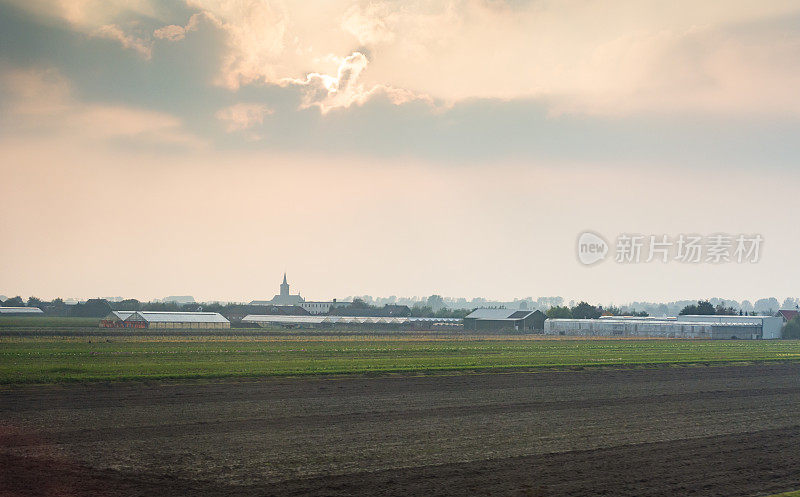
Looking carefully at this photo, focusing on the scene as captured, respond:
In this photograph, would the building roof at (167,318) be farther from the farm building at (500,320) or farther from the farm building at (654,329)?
the farm building at (654,329)

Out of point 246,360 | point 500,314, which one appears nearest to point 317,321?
point 500,314

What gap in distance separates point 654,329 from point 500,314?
37884 mm

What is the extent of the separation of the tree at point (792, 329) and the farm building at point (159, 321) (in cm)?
10306

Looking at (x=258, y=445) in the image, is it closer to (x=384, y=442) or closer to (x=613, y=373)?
(x=384, y=442)

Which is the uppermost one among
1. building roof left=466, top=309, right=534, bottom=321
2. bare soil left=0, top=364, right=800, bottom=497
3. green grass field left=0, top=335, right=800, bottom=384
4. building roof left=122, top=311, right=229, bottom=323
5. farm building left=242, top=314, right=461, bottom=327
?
building roof left=466, top=309, right=534, bottom=321

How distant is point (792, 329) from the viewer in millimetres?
140625

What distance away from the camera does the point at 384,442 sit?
25.4m

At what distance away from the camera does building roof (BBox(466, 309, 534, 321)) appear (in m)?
165

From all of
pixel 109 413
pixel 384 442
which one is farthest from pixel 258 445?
pixel 109 413

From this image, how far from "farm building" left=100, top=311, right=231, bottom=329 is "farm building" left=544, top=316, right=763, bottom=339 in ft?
215

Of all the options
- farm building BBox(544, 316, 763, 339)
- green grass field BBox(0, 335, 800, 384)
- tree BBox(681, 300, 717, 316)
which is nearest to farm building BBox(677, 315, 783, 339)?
farm building BBox(544, 316, 763, 339)

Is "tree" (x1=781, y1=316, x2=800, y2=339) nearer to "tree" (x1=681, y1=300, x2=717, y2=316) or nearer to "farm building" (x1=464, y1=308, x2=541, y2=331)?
"tree" (x1=681, y1=300, x2=717, y2=316)

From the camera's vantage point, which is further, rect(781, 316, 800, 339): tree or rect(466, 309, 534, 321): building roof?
rect(466, 309, 534, 321): building roof

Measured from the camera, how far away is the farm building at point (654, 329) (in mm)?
129375
